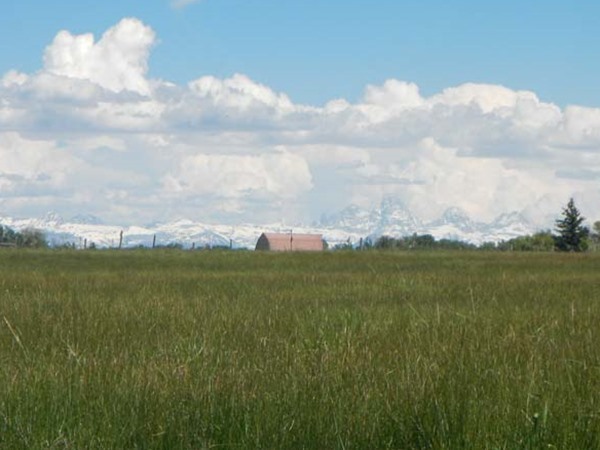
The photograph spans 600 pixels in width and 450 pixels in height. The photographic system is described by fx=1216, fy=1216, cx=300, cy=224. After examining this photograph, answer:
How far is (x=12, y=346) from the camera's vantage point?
1288 cm

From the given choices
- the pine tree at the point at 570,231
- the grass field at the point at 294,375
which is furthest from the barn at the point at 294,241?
the grass field at the point at 294,375

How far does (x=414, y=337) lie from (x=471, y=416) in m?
4.92

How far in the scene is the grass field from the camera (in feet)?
26.9

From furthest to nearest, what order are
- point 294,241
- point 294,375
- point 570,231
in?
1. point 294,241
2. point 570,231
3. point 294,375

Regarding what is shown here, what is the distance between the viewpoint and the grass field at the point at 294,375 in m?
8.21

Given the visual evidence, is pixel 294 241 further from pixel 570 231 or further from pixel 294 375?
pixel 294 375

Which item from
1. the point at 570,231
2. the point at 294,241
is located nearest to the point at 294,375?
Result: the point at 570,231

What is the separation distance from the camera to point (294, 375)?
9.93 metres

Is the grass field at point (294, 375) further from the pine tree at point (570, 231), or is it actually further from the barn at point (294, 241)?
the barn at point (294, 241)

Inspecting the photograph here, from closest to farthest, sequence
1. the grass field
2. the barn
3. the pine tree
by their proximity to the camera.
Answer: the grass field < the pine tree < the barn

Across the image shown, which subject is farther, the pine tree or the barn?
the barn

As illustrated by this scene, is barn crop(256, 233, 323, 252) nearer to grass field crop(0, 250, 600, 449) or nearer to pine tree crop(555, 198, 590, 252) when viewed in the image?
pine tree crop(555, 198, 590, 252)

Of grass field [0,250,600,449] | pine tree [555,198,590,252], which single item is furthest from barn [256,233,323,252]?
grass field [0,250,600,449]

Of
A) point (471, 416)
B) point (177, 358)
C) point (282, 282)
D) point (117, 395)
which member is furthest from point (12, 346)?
point (282, 282)
